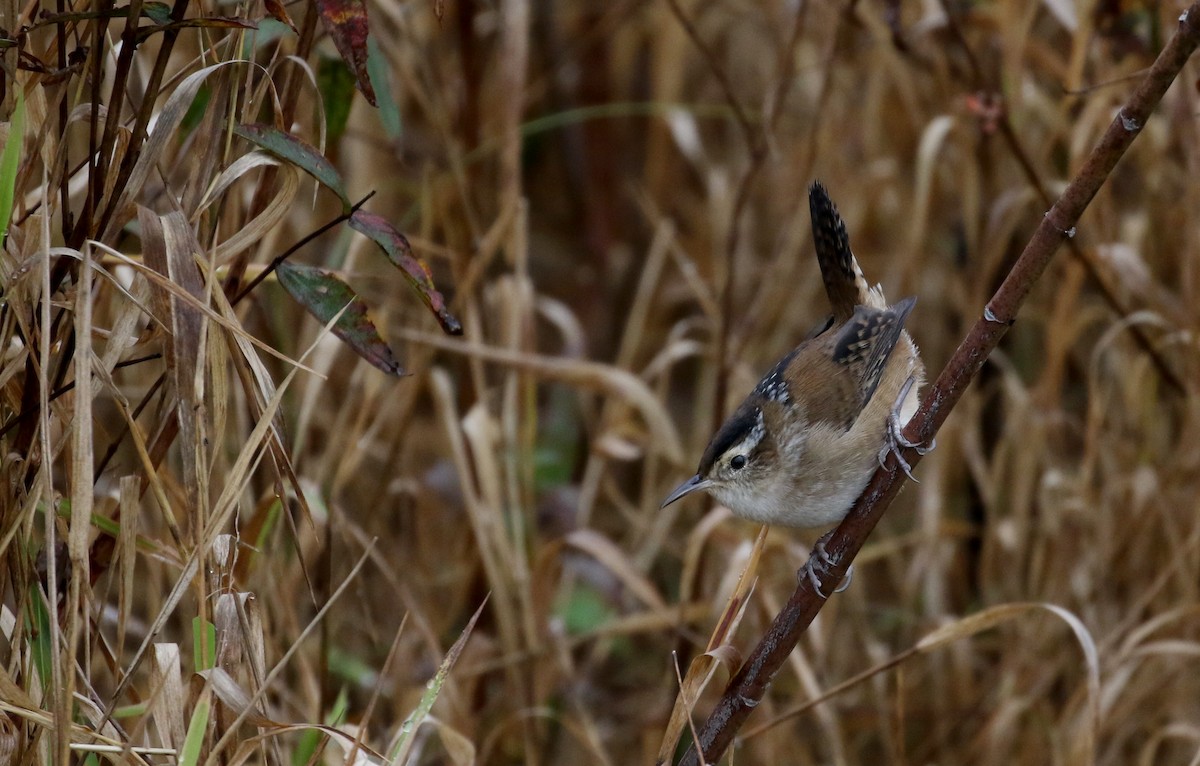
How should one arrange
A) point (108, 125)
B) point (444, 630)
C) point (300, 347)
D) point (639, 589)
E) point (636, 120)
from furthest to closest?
point (636, 120), point (444, 630), point (300, 347), point (639, 589), point (108, 125)

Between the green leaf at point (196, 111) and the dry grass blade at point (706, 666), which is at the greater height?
the green leaf at point (196, 111)

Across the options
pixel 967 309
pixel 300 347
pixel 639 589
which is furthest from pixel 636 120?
pixel 639 589

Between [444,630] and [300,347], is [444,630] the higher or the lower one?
the lower one

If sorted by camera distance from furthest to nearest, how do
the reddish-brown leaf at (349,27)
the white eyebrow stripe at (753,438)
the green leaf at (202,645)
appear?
1. the white eyebrow stripe at (753,438)
2. the green leaf at (202,645)
3. the reddish-brown leaf at (349,27)

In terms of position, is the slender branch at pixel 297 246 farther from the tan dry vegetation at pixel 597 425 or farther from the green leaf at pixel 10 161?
the green leaf at pixel 10 161

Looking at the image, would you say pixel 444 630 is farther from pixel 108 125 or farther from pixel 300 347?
pixel 108 125

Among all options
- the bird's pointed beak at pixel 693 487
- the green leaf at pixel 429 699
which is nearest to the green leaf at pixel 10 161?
the green leaf at pixel 429 699

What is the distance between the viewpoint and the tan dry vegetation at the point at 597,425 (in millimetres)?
1833

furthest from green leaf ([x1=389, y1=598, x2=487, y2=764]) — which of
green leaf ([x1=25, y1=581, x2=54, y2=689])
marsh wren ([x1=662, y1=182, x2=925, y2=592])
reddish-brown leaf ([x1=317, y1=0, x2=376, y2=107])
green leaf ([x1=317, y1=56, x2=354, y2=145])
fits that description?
green leaf ([x1=317, y1=56, x2=354, y2=145])

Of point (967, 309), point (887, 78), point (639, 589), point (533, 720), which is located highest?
point (887, 78)

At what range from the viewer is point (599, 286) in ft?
17.6

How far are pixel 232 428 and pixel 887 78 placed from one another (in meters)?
2.89

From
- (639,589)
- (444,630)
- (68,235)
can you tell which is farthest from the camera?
(444,630)

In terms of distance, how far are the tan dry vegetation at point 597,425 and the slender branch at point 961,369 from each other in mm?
346
